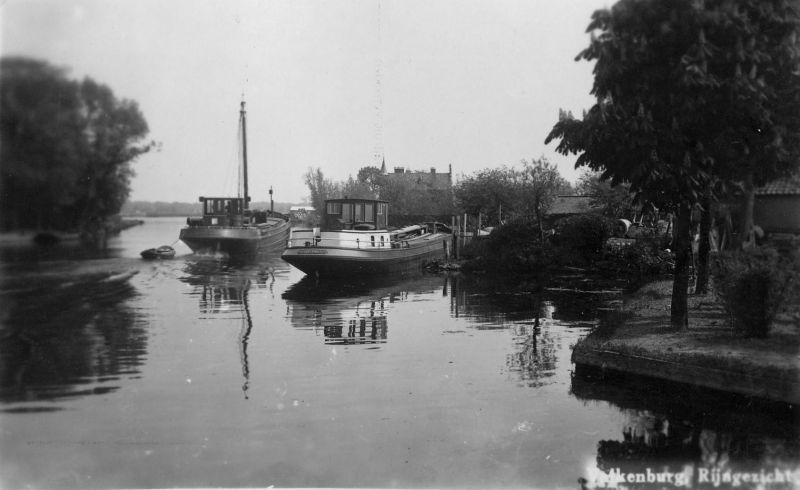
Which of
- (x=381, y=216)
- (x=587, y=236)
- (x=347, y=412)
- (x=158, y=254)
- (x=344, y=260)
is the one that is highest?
(x=381, y=216)

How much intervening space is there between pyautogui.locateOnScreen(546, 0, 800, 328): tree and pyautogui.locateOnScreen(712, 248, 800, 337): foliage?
1014 mm

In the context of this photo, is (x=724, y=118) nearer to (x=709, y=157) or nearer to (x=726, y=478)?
(x=709, y=157)

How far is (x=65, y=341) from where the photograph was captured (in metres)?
12.6

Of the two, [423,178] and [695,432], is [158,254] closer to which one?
[695,432]

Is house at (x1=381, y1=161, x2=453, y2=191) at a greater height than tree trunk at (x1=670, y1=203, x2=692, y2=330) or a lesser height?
greater

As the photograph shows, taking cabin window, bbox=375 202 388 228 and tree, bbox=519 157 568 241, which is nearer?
cabin window, bbox=375 202 388 228

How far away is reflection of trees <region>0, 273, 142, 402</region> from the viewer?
9.20 meters

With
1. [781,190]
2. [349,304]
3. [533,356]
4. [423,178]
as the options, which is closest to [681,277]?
[533,356]

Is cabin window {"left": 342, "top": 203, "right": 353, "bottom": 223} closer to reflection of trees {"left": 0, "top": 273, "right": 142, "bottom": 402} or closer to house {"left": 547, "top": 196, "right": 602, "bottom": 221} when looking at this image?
reflection of trees {"left": 0, "top": 273, "right": 142, "bottom": 402}

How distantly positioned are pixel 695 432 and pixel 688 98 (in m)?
4.58

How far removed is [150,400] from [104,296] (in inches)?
532

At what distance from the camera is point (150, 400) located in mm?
8359

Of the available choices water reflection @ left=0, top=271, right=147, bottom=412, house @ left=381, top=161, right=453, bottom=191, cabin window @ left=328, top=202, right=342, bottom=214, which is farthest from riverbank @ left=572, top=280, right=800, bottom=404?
house @ left=381, top=161, right=453, bottom=191

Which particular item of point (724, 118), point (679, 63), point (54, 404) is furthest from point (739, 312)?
point (54, 404)
